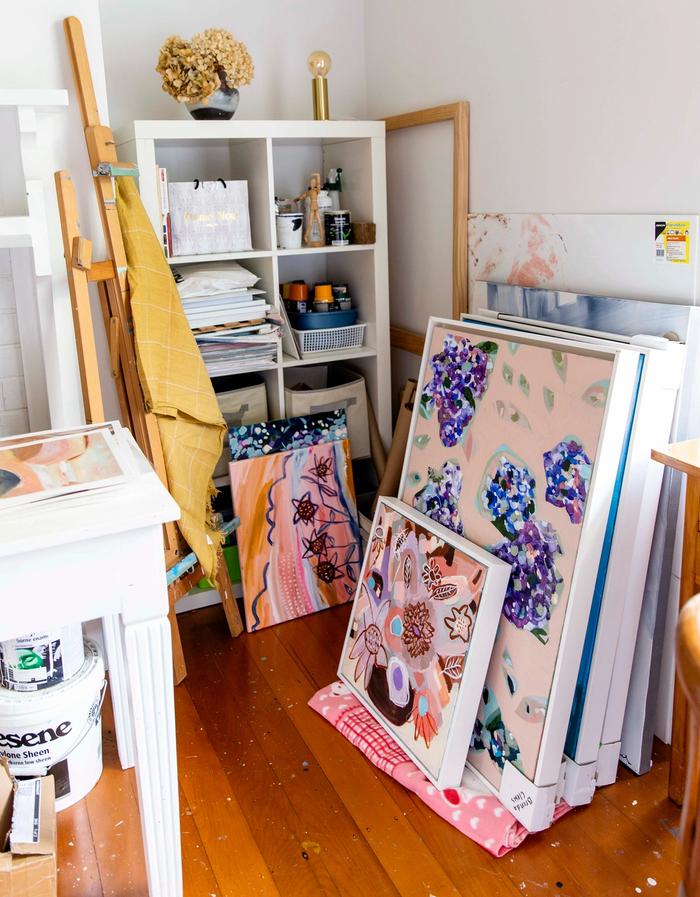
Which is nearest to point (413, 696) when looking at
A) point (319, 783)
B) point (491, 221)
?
point (319, 783)

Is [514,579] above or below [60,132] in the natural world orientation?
below

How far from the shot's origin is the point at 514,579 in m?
1.82

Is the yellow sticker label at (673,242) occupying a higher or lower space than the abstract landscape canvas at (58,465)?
higher

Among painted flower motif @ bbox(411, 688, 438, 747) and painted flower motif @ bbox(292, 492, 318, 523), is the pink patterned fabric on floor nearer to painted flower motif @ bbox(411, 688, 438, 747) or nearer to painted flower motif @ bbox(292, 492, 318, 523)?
painted flower motif @ bbox(411, 688, 438, 747)

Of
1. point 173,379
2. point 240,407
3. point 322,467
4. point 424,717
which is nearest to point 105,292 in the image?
point 173,379

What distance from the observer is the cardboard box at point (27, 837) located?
1439 millimetres

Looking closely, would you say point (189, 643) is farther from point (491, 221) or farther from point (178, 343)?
point (491, 221)

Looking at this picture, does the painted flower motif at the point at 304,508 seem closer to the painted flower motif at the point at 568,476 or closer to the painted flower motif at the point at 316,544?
the painted flower motif at the point at 316,544

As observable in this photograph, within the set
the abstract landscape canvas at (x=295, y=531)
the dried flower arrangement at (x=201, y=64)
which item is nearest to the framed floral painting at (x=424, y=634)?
the abstract landscape canvas at (x=295, y=531)

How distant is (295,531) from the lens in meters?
2.57

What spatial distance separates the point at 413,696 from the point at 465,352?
2.67 feet

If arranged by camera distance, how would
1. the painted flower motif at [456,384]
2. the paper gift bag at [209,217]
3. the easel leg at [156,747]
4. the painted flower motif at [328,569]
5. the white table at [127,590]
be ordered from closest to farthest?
the white table at [127,590], the easel leg at [156,747], the painted flower motif at [456,384], the paper gift bag at [209,217], the painted flower motif at [328,569]

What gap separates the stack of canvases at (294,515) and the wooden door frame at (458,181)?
533mm

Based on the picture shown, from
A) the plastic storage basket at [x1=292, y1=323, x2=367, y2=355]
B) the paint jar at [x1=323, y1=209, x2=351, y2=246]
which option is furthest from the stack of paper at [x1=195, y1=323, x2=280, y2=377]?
the paint jar at [x1=323, y1=209, x2=351, y2=246]
